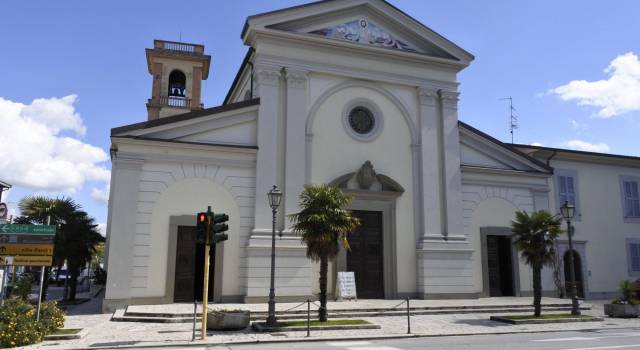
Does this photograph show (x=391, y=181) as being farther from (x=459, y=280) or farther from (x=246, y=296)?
(x=246, y=296)

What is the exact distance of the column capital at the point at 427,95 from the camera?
22475mm

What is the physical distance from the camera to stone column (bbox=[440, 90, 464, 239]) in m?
21.6

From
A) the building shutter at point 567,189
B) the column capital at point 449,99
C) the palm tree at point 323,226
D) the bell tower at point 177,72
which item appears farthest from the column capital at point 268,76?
the building shutter at point 567,189

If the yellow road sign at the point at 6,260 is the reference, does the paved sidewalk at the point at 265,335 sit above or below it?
below

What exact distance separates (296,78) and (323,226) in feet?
26.9

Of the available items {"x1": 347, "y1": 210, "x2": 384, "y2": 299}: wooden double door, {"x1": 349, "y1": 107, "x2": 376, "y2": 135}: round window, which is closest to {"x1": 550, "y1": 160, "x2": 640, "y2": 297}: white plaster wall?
{"x1": 347, "y1": 210, "x2": 384, "y2": 299}: wooden double door

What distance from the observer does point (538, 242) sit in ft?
54.5

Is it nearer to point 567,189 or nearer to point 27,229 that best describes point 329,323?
point 27,229

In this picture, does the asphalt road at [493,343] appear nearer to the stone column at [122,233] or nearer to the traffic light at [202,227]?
the traffic light at [202,227]

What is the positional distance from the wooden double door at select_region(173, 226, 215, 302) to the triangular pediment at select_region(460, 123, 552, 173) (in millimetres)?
12092

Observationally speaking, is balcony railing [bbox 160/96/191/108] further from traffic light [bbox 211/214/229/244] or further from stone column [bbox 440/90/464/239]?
traffic light [bbox 211/214/229/244]

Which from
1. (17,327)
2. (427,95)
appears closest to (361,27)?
(427,95)

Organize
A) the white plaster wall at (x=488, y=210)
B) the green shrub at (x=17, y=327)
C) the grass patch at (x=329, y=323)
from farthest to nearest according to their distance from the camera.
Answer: the white plaster wall at (x=488, y=210) → the grass patch at (x=329, y=323) → the green shrub at (x=17, y=327)

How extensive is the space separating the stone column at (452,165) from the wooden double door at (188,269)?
10038mm
